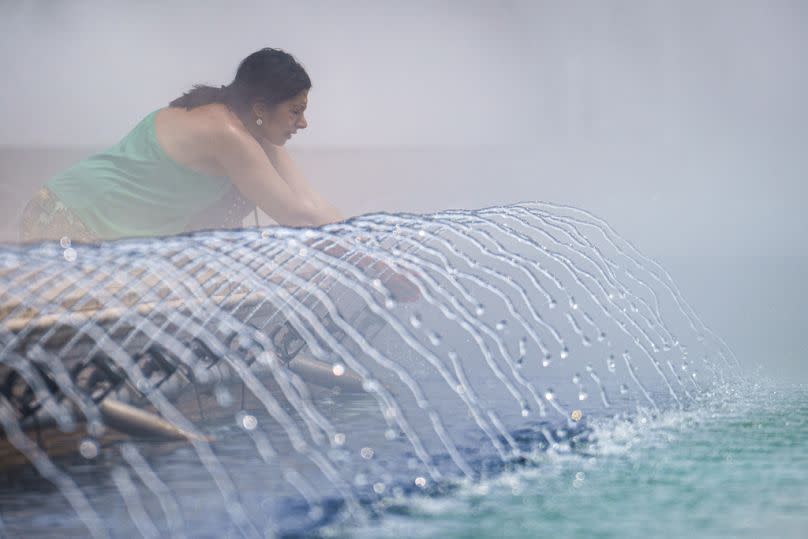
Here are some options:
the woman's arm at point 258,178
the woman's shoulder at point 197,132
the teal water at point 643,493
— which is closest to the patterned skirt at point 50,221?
the woman's shoulder at point 197,132

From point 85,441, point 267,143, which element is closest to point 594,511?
point 85,441

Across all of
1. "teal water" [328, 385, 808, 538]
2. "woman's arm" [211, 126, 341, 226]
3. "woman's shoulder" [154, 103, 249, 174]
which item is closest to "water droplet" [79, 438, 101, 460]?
"teal water" [328, 385, 808, 538]

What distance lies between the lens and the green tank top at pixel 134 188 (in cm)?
394

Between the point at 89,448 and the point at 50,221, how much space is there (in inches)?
43.5

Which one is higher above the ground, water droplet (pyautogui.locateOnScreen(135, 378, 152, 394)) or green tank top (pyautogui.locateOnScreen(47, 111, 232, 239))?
green tank top (pyautogui.locateOnScreen(47, 111, 232, 239))

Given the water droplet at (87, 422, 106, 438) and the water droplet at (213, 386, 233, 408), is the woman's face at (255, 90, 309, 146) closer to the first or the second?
the water droplet at (213, 386, 233, 408)

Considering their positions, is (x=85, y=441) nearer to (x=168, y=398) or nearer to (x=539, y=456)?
(x=168, y=398)

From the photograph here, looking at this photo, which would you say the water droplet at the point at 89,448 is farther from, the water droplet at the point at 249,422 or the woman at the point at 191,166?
the woman at the point at 191,166

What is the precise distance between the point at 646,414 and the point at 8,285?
6.93 feet

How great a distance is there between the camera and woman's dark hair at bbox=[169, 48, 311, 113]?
3.87 meters

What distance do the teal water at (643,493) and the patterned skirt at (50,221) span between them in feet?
5.83

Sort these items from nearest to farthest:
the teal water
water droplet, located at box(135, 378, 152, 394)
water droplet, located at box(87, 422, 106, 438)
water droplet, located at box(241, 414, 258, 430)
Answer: the teal water < water droplet, located at box(87, 422, 106, 438) < water droplet, located at box(135, 378, 152, 394) < water droplet, located at box(241, 414, 258, 430)

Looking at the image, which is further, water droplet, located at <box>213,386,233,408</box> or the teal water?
water droplet, located at <box>213,386,233,408</box>

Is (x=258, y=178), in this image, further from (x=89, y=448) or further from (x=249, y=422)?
(x=89, y=448)
